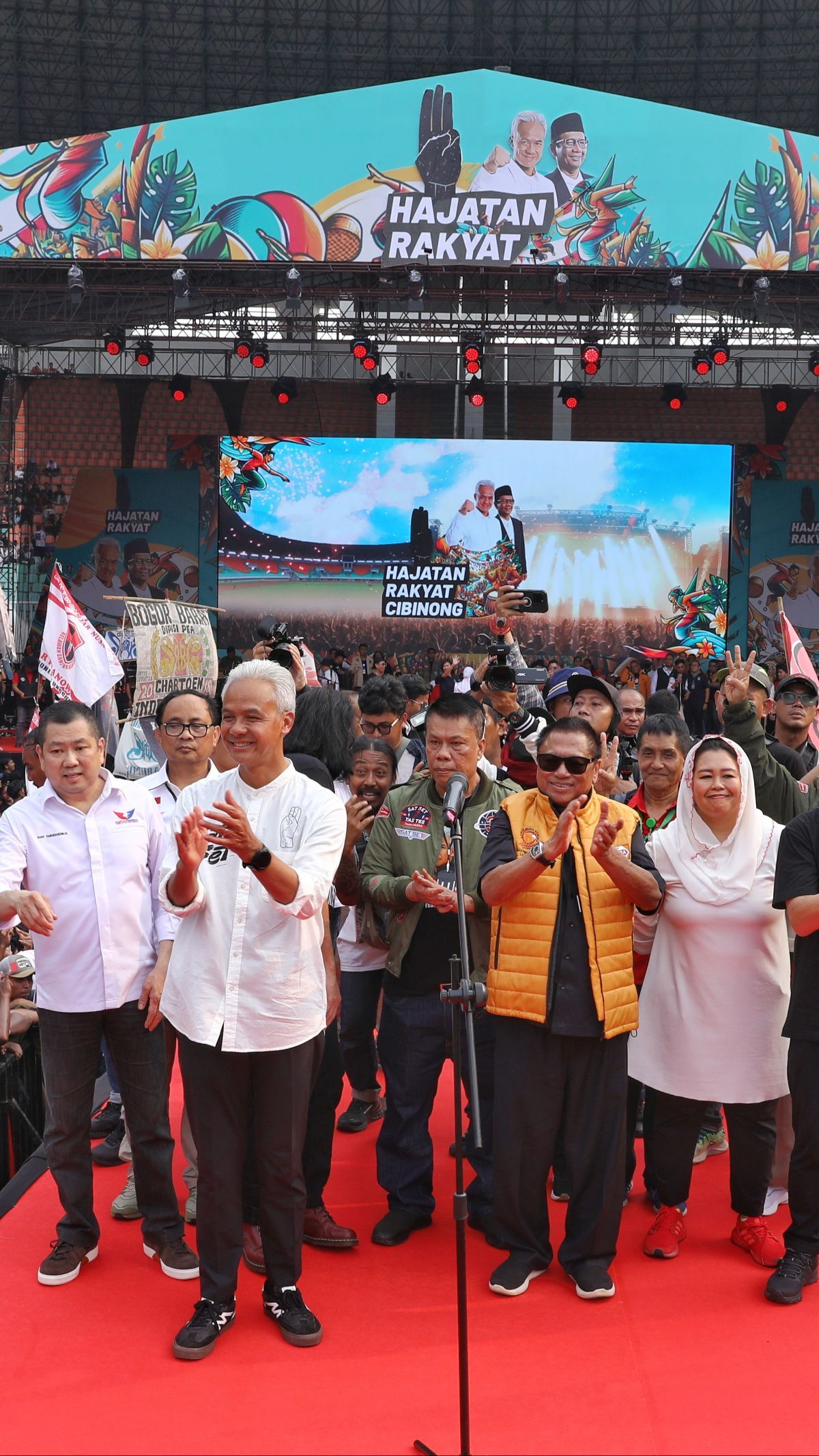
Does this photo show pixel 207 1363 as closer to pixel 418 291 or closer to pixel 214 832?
pixel 214 832

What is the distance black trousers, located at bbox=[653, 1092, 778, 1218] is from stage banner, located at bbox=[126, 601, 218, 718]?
320 centimetres

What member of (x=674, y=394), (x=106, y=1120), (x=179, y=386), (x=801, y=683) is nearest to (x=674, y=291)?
(x=674, y=394)

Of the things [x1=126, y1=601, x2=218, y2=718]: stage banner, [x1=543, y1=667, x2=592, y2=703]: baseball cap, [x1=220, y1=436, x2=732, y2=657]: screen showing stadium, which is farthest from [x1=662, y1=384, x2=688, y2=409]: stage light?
[x1=543, y1=667, x2=592, y2=703]: baseball cap

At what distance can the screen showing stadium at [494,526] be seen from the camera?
19.4 metres

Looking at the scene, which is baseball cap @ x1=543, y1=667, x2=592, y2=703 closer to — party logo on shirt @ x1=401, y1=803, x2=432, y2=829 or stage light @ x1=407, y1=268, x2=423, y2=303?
party logo on shirt @ x1=401, y1=803, x2=432, y2=829

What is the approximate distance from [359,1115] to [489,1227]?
1.08 m

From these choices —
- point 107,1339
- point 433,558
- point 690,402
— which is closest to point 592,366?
point 433,558

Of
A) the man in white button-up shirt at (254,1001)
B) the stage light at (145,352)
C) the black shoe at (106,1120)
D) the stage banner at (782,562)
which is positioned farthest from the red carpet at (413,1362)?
the stage banner at (782,562)

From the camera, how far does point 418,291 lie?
15117 mm

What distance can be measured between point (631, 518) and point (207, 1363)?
17.6 metres

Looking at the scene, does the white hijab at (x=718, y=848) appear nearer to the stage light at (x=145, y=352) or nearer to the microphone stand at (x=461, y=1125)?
the microphone stand at (x=461, y=1125)

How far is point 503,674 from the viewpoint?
15.8ft

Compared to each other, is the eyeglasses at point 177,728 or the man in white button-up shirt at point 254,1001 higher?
the eyeglasses at point 177,728

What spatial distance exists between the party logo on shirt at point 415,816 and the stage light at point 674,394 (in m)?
17.5
